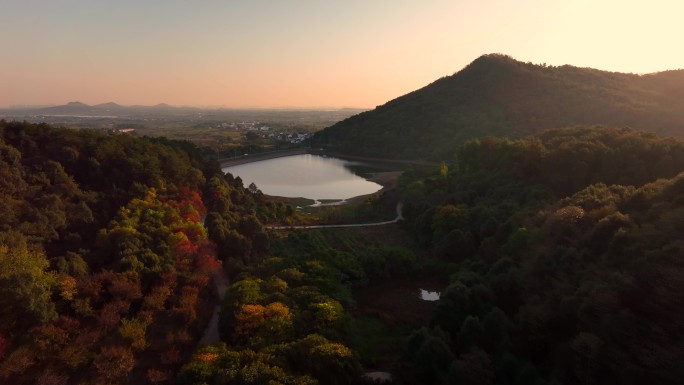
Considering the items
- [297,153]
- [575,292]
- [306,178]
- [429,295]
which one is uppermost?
[575,292]

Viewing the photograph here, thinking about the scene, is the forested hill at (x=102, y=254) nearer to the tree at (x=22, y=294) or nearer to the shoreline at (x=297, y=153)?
the tree at (x=22, y=294)

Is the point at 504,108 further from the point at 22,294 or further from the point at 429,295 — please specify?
the point at 22,294

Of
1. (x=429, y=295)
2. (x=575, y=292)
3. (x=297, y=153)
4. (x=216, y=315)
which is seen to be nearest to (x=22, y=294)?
(x=216, y=315)

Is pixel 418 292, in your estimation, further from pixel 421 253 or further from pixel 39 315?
pixel 39 315

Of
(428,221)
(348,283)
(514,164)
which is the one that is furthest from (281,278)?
(514,164)

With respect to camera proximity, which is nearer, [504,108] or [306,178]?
[306,178]

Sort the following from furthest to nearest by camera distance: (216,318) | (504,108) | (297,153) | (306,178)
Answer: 1. (297,153)
2. (504,108)
3. (306,178)
4. (216,318)
